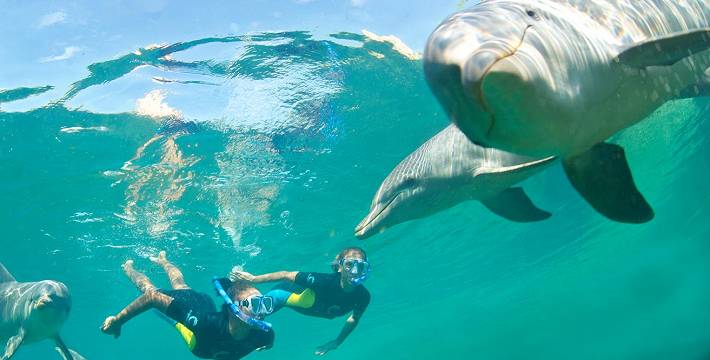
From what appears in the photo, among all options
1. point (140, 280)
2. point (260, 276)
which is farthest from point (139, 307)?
point (140, 280)

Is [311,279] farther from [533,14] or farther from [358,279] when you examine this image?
[533,14]

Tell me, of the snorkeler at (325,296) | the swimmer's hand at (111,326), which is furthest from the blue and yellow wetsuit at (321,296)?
the swimmer's hand at (111,326)

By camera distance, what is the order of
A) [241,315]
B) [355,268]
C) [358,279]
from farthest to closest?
[358,279] → [355,268] → [241,315]

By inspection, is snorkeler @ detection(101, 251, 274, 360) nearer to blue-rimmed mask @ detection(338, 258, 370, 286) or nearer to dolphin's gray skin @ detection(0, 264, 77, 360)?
blue-rimmed mask @ detection(338, 258, 370, 286)

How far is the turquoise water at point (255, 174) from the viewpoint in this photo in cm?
970

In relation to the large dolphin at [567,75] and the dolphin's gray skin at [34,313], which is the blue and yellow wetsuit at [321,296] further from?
the large dolphin at [567,75]

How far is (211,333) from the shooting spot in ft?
24.8

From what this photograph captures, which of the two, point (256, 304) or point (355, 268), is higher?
point (256, 304)

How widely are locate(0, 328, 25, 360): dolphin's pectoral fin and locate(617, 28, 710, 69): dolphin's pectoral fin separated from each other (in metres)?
10.2

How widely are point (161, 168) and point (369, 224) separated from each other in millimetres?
8709

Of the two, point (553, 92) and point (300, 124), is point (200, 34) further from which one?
point (553, 92)

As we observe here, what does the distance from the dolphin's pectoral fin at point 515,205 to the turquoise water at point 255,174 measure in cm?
551

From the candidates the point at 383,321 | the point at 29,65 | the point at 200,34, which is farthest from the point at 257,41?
the point at 383,321

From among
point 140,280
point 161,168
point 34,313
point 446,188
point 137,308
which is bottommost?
point 140,280
